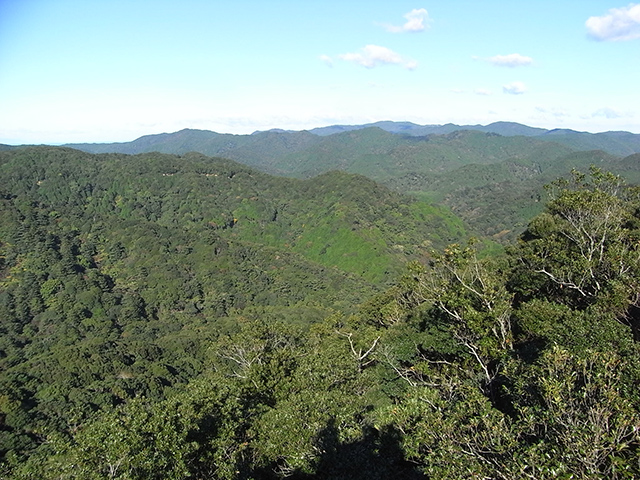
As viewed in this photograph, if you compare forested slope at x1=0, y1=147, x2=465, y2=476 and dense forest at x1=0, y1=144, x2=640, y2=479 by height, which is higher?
dense forest at x1=0, y1=144, x2=640, y2=479

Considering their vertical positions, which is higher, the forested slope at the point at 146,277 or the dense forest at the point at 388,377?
the dense forest at the point at 388,377

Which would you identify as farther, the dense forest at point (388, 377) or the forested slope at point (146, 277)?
the forested slope at point (146, 277)

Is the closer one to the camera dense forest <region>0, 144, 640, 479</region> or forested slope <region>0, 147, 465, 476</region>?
dense forest <region>0, 144, 640, 479</region>

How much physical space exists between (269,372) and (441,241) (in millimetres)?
158931

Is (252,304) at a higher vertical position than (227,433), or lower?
lower

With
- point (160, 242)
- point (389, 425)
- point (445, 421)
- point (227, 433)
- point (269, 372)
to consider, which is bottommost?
point (160, 242)

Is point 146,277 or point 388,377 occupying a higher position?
point 388,377

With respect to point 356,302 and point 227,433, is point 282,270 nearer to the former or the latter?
point 356,302

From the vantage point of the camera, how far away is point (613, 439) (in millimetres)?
9922

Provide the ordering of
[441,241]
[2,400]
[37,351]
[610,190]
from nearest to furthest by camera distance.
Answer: [610,190]
[2,400]
[37,351]
[441,241]

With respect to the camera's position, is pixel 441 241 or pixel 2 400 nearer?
pixel 2 400

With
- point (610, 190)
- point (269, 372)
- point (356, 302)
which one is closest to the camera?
point (269, 372)

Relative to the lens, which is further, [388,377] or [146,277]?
[146,277]

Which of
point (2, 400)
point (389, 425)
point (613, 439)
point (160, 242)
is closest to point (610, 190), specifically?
point (389, 425)
